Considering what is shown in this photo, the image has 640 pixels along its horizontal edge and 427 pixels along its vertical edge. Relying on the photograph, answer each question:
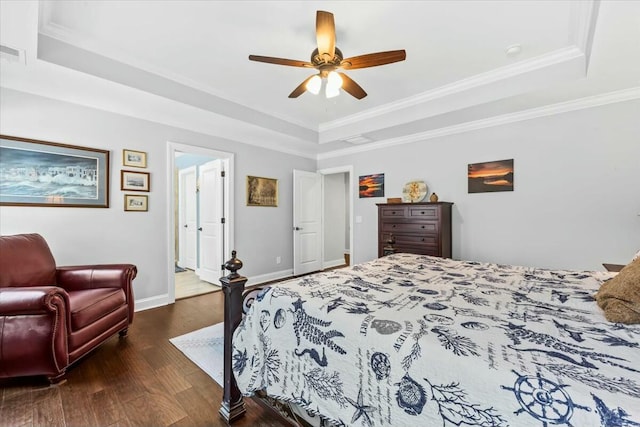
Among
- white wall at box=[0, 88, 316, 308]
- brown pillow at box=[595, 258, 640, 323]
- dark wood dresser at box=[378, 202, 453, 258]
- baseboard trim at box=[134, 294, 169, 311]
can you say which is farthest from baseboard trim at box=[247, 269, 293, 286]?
brown pillow at box=[595, 258, 640, 323]

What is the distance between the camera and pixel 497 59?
107 inches

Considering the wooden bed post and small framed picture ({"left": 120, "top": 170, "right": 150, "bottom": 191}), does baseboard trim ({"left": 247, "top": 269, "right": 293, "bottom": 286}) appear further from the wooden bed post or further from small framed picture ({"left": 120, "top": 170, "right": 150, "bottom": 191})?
the wooden bed post

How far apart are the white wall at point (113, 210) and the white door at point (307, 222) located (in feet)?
3.18

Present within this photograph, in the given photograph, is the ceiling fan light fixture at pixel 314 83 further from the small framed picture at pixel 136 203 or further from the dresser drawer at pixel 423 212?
the small framed picture at pixel 136 203

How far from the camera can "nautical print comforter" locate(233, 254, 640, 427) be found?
722 mm

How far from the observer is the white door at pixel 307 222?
524 cm

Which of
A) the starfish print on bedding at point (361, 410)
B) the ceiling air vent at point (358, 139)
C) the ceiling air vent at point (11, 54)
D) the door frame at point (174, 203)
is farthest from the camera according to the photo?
the ceiling air vent at point (358, 139)

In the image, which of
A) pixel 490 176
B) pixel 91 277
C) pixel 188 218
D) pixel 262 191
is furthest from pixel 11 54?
pixel 490 176

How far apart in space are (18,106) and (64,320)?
2.26 meters

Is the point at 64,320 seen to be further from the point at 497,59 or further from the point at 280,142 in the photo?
the point at 497,59

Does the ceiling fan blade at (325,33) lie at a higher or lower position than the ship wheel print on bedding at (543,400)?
higher

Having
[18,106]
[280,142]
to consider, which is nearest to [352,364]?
[18,106]

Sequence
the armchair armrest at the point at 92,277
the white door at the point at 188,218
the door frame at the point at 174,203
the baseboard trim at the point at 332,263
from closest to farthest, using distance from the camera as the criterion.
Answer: the armchair armrest at the point at 92,277, the door frame at the point at 174,203, the white door at the point at 188,218, the baseboard trim at the point at 332,263

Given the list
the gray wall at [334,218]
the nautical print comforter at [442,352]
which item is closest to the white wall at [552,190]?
the nautical print comforter at [442,352]
